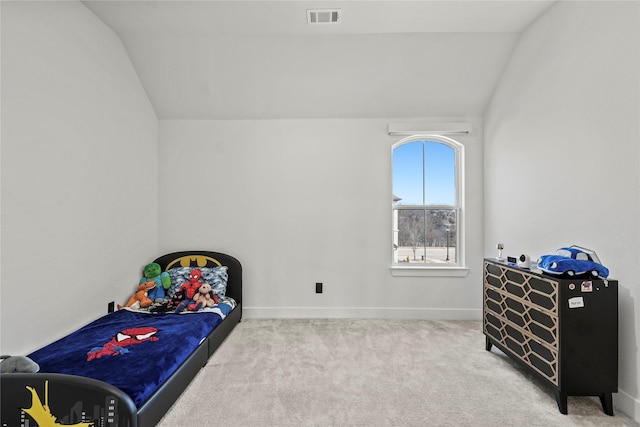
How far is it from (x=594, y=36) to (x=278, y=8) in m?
2.48

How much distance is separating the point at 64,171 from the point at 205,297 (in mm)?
1666

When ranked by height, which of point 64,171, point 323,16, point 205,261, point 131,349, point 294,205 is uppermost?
point 323,16

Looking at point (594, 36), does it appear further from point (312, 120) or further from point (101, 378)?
point (101, 378)

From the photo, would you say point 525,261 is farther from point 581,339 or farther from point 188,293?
point 188,293

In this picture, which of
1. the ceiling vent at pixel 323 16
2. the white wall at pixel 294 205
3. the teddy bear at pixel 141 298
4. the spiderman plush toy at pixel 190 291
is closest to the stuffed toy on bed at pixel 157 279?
the teddy bear at pixel 141 298

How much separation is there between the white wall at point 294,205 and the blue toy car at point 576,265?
1.54m

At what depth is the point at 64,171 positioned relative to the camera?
2.38 metres

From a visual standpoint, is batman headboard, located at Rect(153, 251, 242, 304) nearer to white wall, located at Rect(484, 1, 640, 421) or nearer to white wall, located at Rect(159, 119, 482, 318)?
white wall, located at Rect(159, 119, 482, 318)

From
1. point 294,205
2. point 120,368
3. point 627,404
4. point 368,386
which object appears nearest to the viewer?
point 120,368

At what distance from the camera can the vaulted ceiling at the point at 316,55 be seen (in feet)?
8.73

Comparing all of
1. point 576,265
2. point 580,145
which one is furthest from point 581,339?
point 580,145

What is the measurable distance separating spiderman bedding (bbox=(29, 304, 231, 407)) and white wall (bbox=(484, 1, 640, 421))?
9.67 feet

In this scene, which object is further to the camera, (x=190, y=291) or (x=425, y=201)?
(x=425, y=201)

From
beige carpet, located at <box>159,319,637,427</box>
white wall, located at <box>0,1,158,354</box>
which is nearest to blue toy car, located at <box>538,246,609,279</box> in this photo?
beige carpet, located at <box>159,319,637,427</box>
